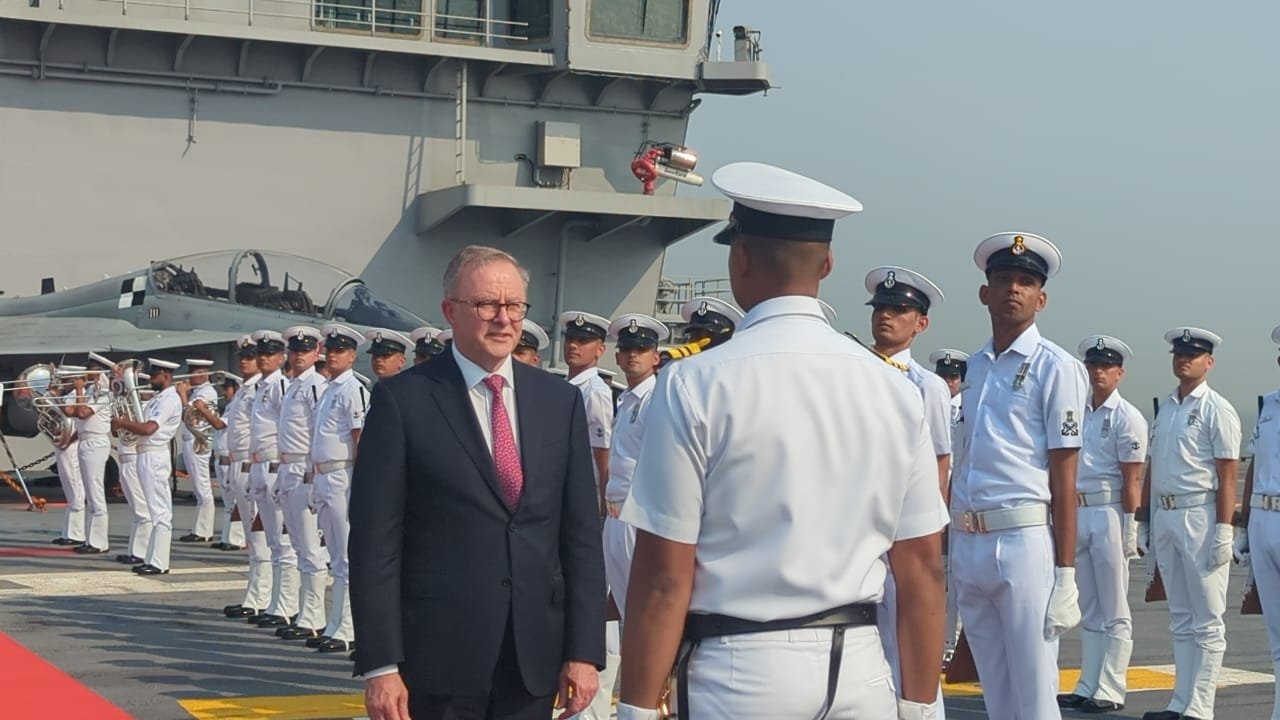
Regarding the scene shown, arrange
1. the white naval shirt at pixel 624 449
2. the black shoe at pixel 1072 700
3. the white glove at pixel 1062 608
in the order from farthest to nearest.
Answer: the black shoe at pixel 1072 700
the white naval shirt at pixel 624 449
the white glove at pixel 1062 608

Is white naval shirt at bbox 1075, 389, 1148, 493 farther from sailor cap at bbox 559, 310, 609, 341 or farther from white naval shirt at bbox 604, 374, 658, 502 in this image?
sailor cap at bbox 559, 310, 609, 341

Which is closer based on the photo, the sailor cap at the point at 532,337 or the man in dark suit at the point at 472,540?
the man in dark suit at the point at 472,540

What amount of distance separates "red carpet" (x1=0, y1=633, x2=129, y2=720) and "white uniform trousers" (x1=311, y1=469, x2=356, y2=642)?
1.77 meters

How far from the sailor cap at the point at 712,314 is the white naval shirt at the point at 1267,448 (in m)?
2.70

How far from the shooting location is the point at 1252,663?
32.5 feet

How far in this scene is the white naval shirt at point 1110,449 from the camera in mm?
8617

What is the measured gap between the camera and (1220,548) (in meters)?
7.91

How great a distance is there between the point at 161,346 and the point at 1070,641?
513 inches

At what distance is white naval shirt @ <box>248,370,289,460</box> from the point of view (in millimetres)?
11281

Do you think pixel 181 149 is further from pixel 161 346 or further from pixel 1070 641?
pixel 1070 641

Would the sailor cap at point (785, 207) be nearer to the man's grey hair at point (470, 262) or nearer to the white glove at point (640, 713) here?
the white glove at point (640, 713)

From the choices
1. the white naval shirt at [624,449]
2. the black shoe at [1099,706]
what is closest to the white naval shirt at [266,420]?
the white naval shirt at [624,449]

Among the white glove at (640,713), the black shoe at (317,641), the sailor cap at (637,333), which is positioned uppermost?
the white glove at (640,713)

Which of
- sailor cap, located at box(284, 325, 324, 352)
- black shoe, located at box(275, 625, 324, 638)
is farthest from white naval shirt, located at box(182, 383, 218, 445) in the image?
black shoe, located at box(275, 625, 324, 638)
